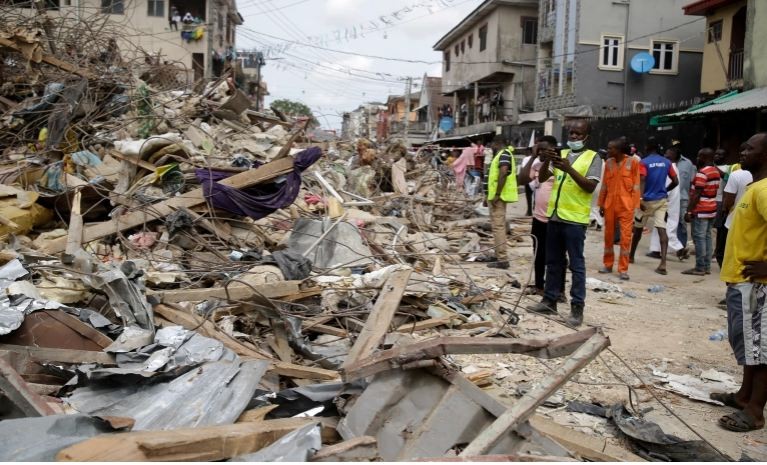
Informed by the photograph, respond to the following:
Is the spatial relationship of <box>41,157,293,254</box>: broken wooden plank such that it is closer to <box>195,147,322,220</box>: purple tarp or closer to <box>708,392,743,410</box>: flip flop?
<box>195,147,322,220</box>: purple tarp

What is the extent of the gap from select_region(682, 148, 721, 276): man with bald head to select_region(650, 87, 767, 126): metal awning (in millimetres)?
6885

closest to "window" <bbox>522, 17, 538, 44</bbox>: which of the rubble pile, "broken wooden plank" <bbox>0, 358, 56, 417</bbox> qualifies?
the rubble pile

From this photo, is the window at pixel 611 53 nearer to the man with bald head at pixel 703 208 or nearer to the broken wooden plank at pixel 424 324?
the man with bald head at pixel 703 208

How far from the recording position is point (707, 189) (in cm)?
766

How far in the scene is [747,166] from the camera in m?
3.65


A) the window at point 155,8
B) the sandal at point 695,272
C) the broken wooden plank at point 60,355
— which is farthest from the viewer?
the window at point 155,8

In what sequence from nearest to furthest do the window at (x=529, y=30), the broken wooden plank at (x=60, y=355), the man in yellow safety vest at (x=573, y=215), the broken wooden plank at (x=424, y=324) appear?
1. the broken wooden plank at (x=60, y=355)
2. the broken wooden plank at (x=424, y=324)
3. the man in yellow safety vest at (x=573, y=215)
4. the window at (x=529, y=30)

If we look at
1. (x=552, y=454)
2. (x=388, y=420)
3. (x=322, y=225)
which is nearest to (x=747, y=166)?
(x=552, y=454)

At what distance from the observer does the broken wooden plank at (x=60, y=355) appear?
340 cm

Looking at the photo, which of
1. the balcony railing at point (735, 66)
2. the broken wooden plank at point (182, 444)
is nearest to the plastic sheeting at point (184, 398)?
the broken wooden plank at point (182, 444)

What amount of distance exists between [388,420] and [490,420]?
458mm

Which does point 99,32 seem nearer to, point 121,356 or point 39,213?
point 39,213

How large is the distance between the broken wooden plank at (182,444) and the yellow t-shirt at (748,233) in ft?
8.65

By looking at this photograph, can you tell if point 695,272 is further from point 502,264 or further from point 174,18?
point 174,18
